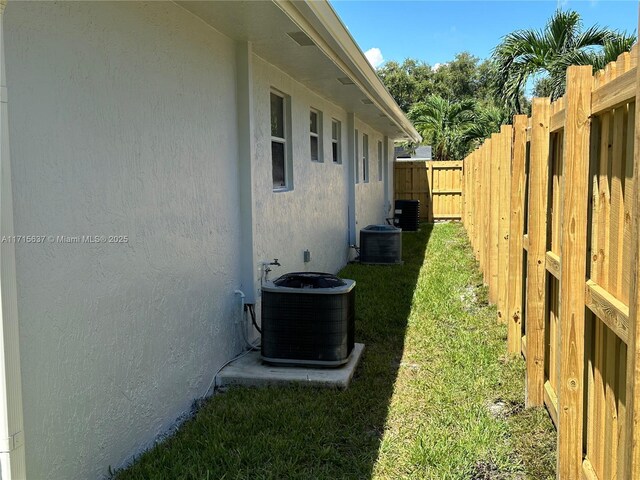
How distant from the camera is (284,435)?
11.9 feet

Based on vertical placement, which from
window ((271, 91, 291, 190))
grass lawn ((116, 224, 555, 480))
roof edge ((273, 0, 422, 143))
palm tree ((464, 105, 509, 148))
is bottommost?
grass lawn ((116, 224, 555, 480))

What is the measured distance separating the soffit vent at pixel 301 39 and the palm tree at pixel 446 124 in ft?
62.8

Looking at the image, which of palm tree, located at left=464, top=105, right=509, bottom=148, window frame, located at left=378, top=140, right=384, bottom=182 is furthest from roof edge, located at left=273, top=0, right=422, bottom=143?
palm tree, located at left=464, top=105, right=509, bottom=148

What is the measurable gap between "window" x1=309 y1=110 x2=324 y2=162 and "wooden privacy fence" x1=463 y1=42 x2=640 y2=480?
191 inches

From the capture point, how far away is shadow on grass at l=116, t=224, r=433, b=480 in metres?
3.22

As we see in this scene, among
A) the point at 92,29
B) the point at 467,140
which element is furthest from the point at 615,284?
the point at 467,140

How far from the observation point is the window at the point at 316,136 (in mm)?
8570

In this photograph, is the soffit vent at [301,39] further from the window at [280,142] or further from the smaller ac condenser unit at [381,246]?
the smaller ac condenser unit at [381,246]

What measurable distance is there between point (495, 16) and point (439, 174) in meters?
25.8

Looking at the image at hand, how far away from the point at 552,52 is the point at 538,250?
1014 centimetres

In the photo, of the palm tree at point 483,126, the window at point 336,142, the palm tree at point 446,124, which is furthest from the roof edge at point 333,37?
the palm tree at point 446,124

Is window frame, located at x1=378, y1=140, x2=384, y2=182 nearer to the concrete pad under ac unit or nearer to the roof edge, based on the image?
the roof edge

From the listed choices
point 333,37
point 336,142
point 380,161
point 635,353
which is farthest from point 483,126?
point 635,353

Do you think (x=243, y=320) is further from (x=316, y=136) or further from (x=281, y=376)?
(x=316, y=136)
